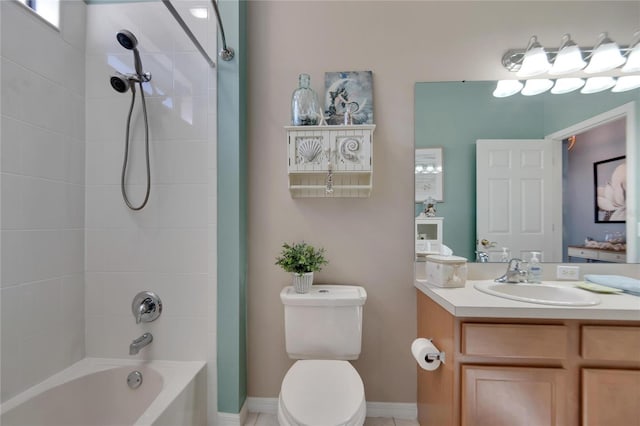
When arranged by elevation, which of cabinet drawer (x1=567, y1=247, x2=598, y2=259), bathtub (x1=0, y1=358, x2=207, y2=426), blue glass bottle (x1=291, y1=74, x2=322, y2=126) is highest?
blue glass bottle (x1=291, y1=74, x2=322, y2=126)

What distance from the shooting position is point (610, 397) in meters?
1.03

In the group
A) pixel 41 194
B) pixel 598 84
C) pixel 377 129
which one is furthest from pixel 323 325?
pixel 598 84

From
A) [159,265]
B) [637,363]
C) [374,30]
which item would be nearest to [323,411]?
[159,265]

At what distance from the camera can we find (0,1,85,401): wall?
111 centimetres

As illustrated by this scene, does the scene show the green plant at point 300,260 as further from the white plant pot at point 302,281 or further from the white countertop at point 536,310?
the white countertop at point 536,310

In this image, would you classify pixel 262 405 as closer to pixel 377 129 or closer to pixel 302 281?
pixel 302 281

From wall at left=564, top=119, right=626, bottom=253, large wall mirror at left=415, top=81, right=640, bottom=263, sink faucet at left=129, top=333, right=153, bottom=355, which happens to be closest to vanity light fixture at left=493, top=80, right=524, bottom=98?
large wall mirror at left=415, top=81, right=640, bottom=263

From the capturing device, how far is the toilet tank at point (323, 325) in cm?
137

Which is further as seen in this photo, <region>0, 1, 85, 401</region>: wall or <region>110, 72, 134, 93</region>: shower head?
<region>110, 72, 134, 93</region>: shower head

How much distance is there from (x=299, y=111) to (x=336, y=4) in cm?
72

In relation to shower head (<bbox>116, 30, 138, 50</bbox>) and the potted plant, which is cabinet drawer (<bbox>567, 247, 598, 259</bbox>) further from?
shower head (<bbox>116, 30, 138, 50</bbox>)

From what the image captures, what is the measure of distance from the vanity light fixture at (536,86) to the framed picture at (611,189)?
51 cm

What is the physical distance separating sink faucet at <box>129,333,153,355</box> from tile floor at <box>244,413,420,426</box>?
27.8 inches

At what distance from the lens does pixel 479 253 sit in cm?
153
